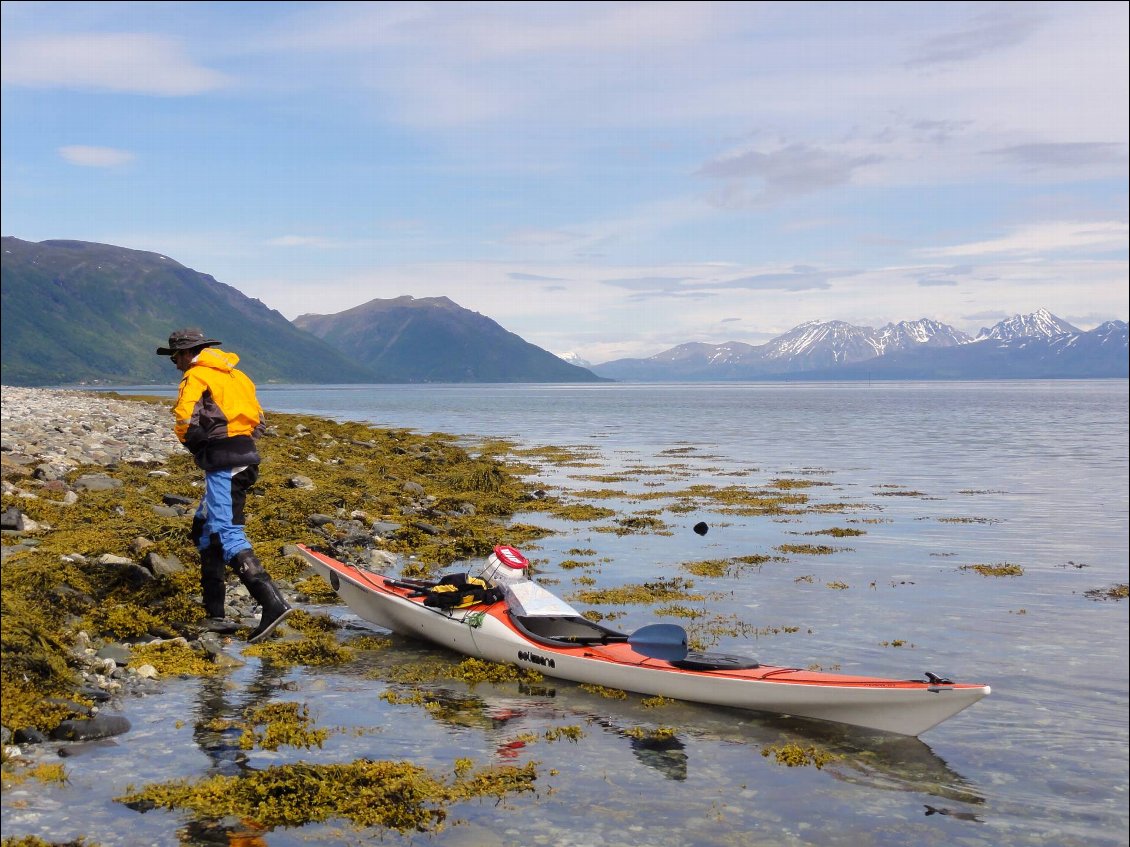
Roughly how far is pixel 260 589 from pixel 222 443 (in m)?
2.00

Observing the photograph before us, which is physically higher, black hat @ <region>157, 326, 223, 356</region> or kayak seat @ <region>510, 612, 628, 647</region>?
black hat @ <region>157, 326, 223, 356</region>

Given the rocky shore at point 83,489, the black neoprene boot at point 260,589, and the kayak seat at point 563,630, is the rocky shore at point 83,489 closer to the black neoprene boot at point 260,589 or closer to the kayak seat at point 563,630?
the black neoprene boot at point 260,589

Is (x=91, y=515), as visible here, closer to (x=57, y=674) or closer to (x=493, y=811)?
(x=57, y=674)

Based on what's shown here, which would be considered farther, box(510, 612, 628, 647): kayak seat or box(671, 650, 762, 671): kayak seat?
box(510, 612, 628, 647): kayak seat

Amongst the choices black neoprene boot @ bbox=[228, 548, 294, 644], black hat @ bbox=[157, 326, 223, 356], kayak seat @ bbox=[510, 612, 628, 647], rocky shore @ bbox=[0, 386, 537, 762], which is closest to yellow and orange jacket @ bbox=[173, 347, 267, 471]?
black hat @ bbox=[157, 326, 223, 356]

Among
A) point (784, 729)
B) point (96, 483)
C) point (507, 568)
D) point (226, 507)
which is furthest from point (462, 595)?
point (96, 483)

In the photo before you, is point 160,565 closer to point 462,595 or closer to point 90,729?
point 462,595

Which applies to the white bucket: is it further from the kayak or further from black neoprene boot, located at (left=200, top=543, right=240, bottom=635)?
black neoprene boot, located at (left=200, top=543, right=240, bottom=635)

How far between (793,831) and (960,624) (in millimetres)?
9366

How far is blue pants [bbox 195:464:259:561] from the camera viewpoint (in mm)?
12125

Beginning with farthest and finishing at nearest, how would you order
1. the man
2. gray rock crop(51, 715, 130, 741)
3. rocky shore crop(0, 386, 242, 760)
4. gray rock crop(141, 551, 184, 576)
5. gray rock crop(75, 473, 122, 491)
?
1. gray rock crop(75, 473, 122, 491)
2. gray rock crop(141, 551, 184, 576)
3. the man
4. rocky shore crop(0, 386, 242, 760)
5. gray rock crop(51, 715, 130, 741)

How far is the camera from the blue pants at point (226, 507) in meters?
12.1

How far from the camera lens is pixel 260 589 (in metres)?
12.2

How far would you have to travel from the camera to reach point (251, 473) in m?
12.5
